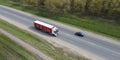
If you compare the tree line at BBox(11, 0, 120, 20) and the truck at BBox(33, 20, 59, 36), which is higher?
the tree line at BBox(11, 0, 120, 20)

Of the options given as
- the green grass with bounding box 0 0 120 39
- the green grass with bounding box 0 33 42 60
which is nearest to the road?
the green grass with bounding box 0 33 42 60

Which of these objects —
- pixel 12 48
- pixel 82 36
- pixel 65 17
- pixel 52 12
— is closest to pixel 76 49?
pixel 82 36

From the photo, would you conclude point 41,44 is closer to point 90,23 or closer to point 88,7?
point 90,23

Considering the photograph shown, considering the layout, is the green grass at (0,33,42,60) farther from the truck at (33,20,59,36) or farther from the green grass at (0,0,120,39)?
the green grass at (0,0,120,39)

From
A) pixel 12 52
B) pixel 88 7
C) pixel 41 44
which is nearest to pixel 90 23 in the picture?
pixel 88 7

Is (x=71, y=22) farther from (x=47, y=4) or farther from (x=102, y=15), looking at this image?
(x=47, y=4)
